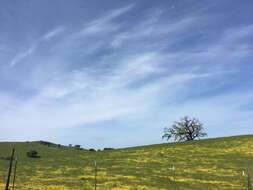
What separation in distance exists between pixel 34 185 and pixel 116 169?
66.6ft

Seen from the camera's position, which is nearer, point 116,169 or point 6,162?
point 116,169

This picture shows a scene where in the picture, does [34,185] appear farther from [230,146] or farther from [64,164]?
[230,146]

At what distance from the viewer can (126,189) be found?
1726 inches

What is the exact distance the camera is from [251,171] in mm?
59562

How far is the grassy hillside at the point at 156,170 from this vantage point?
158 feet

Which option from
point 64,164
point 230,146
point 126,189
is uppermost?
point 230,146

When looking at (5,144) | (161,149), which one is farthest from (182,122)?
(5,144)

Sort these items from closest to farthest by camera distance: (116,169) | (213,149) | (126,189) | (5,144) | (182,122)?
(126,189) → (116,169) → (213,149) → (5,144) → (182,122)

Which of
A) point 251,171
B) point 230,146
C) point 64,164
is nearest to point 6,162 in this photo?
point 64,164

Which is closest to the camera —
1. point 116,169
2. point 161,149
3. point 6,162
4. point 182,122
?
point 116,169

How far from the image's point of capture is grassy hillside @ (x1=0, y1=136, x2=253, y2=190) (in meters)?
48.2

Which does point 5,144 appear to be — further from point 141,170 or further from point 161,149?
point 141,170

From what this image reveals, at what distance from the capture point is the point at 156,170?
62469 millimetres

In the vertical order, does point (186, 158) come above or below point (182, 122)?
below
